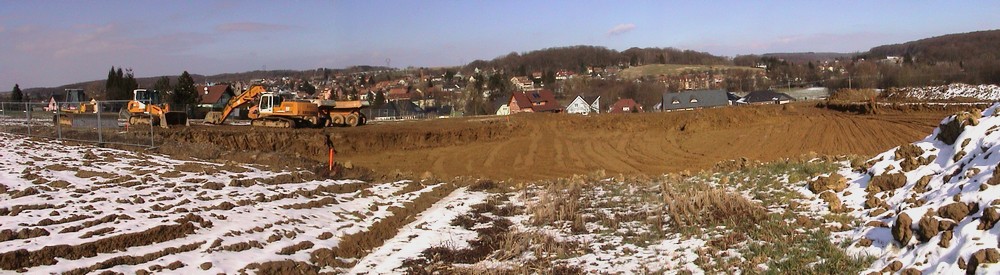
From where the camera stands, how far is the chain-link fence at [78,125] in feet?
72.3

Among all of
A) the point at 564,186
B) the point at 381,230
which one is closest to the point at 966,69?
the point at 564,186

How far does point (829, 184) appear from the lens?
399 inches

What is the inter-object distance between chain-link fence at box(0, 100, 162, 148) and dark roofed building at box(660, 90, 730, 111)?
56.3 metres

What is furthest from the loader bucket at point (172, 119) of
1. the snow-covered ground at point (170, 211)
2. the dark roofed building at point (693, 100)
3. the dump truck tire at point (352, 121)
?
the dark roofed building at point (693, 100)

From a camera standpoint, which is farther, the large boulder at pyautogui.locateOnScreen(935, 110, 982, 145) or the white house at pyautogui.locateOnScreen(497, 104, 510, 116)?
the white house at pyautogui.locateOnScreen(497, 104, 510, 116)

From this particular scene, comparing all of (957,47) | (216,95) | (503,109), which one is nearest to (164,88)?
(216,95)

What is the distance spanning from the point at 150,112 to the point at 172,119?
1.07 metres

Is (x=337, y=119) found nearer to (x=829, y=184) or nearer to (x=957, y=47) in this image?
(x=829, y=184)

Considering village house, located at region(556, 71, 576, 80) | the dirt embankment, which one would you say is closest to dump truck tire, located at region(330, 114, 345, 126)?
the dirt embankment

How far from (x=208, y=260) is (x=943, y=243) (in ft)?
26.7

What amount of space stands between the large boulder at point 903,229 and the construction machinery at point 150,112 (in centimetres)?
3036

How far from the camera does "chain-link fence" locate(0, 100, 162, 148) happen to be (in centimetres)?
2203

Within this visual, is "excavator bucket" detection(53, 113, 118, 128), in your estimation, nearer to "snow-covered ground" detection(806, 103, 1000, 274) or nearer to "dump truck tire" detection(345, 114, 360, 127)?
"dump truck tire" detection(345, 114, 360, 127)

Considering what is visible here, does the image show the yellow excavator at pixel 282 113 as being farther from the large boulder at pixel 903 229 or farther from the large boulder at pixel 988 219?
the large boulder at pixel 988 219
